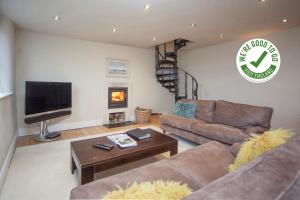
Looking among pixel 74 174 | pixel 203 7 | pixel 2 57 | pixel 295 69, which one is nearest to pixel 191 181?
pixel 74 174

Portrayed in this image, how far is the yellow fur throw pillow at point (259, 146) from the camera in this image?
1.38 metres

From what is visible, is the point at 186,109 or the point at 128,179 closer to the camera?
the point at 128,179

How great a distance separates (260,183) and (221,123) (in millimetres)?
2923

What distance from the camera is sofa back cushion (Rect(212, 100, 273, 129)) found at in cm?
288

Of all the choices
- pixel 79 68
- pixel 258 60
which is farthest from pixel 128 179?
pixel 258 60

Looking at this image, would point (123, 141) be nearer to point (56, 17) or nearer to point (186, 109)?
point (186, 109)

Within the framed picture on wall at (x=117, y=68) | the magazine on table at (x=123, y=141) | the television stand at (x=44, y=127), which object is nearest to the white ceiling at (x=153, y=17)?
the framed picture on wall at (x=117, y=68)

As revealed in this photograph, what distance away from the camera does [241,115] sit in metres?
3.12

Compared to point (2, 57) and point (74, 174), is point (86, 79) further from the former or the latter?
point (74, 174)

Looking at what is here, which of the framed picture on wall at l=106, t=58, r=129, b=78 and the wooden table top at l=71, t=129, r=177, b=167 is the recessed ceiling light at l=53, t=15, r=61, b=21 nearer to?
the framed picture on wall at l=106, t=58, r=129, b=78

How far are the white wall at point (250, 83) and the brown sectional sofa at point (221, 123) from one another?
4.82ft

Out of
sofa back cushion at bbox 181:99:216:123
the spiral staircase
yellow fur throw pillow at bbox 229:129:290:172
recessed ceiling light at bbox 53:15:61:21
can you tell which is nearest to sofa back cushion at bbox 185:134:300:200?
yellow fur throw pillow at bbox 229:129:290:172

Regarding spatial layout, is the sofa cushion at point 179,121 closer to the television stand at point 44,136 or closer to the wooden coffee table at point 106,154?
the wooden coffee table at point 106,154

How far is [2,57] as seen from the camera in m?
3.02
